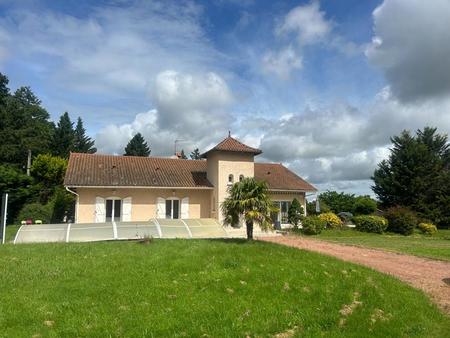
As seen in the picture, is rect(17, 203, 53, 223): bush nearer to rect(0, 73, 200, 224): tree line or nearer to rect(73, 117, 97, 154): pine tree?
rect(0, 73, 200, 224): tree line

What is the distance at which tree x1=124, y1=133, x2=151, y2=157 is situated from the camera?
65.0 m

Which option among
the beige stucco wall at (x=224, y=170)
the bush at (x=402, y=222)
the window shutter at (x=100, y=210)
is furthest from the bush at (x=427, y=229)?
the window shutter at (x=100, y=210)

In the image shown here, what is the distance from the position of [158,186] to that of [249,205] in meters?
14.1

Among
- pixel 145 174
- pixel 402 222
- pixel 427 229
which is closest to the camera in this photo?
pixel 145 174

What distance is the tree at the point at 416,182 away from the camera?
41719 mm

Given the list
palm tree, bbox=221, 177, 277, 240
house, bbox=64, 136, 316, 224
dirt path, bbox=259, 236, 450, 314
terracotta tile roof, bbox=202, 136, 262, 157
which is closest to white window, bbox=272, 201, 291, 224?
house, bbox=64, 136, 316, 224

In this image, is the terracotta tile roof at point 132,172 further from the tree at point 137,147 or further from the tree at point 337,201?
the tree at point 137,147

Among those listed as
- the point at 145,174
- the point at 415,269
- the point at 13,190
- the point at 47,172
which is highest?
the point at 47,172

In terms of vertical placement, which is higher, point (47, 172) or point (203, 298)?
point (47, 172)

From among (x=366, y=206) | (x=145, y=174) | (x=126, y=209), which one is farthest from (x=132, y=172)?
(x=366, y=206)

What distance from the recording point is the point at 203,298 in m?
8.80

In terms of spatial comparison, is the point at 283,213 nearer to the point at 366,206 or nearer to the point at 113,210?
the point at 366,206

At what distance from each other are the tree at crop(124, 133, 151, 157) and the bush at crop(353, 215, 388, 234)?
4020cm

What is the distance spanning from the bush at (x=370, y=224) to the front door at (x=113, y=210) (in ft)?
60.4
